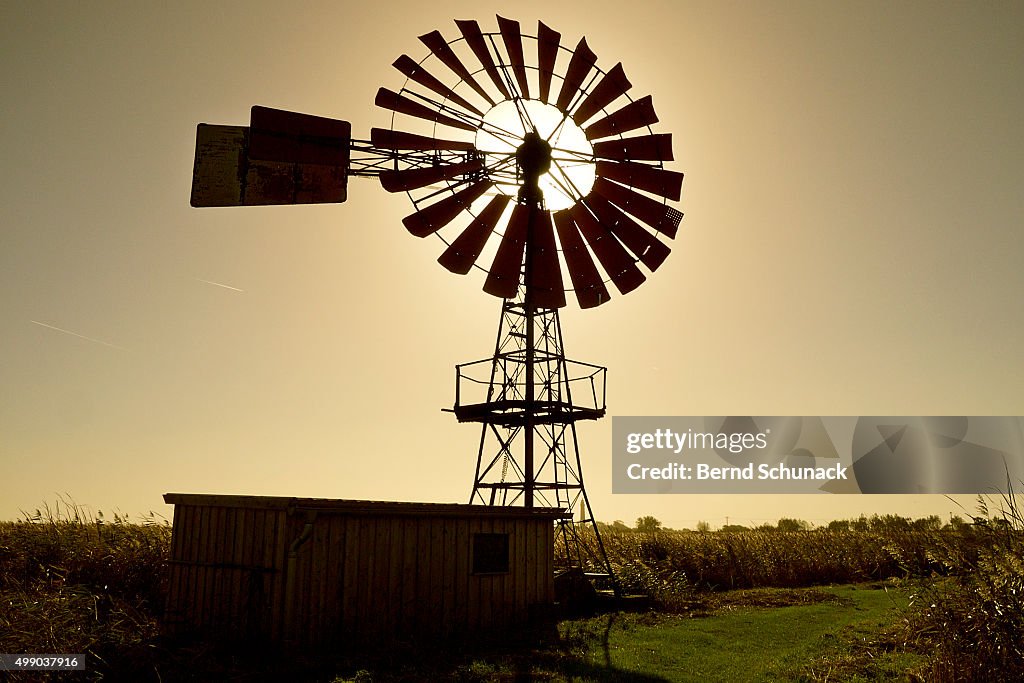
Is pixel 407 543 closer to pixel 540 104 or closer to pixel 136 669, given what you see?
pixel 136 669

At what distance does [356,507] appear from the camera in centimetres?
1386

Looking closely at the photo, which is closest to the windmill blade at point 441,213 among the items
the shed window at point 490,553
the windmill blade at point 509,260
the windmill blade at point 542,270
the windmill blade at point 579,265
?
the windmill blade at point 509,260

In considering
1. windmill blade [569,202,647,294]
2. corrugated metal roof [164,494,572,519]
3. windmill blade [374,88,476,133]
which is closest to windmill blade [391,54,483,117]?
windmill blade [374,88,476,133]

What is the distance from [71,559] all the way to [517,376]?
11213mm

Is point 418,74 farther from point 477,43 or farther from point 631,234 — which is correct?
point 631,234

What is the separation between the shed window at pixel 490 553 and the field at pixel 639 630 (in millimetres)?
1679

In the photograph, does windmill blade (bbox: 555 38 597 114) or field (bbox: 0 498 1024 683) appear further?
windmill blade (bbox: 555 38 597 114)

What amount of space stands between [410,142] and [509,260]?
378 centimetres

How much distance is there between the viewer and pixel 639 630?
16656mm

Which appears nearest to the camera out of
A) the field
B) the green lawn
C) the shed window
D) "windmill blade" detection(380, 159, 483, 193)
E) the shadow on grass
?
the field

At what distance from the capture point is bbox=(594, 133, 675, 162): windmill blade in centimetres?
1980

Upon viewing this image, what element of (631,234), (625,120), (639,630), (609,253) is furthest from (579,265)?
(639,630)

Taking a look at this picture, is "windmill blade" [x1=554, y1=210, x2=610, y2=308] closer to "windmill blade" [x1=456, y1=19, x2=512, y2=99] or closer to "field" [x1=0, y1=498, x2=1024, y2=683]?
"windmill blade" [x1=456, y1=19, x2=512, y2=99]

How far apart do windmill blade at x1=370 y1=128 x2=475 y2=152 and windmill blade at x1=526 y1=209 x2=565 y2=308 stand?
8.85 feet
